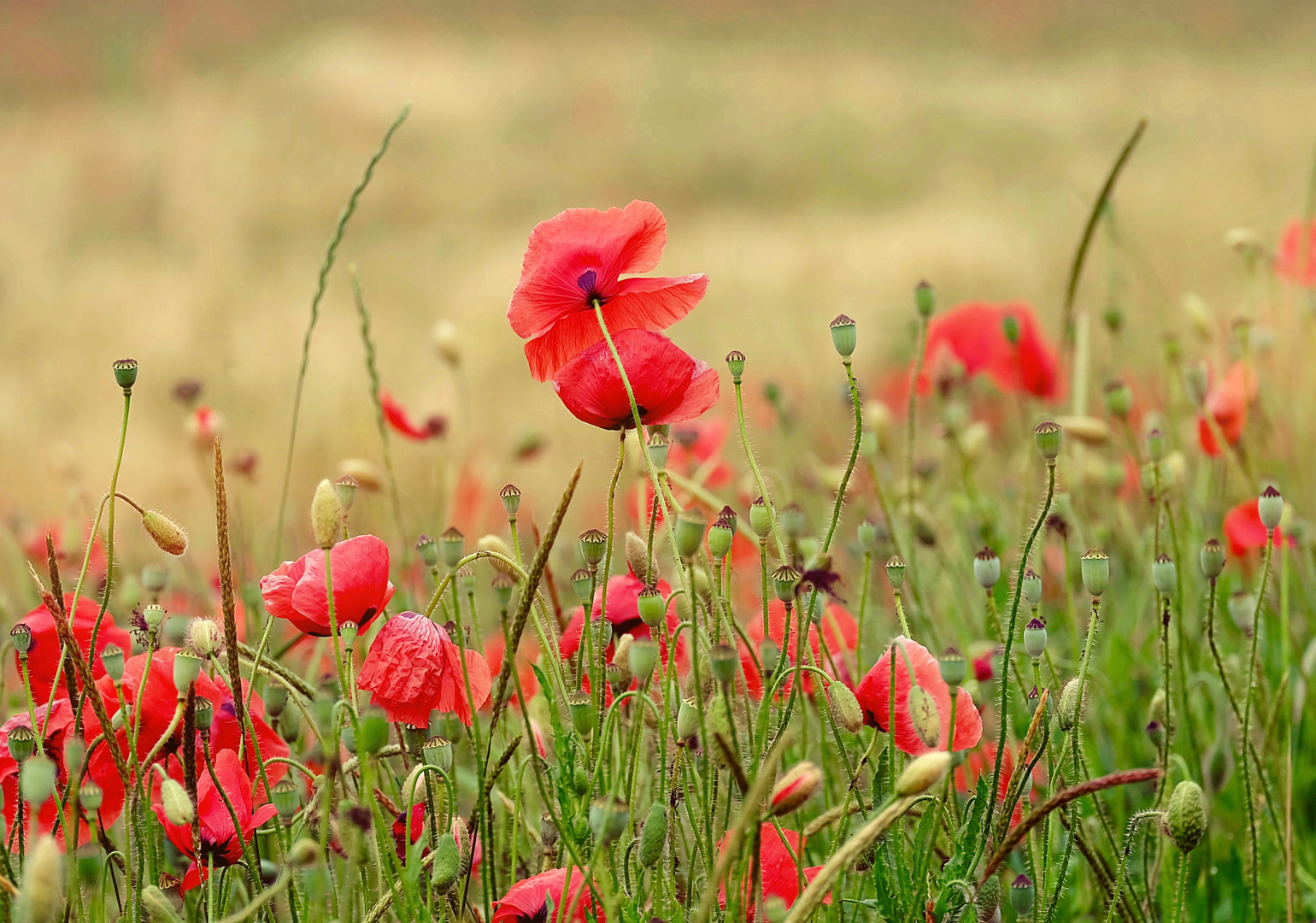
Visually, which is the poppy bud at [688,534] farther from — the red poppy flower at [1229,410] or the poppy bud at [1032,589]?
the red poppy flower at [1229,410]

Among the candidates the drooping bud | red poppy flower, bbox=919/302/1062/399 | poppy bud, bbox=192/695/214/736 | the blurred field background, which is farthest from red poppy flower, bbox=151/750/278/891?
the blurred field background

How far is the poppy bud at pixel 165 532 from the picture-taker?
498mm

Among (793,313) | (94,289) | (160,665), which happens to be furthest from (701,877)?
(94,289)

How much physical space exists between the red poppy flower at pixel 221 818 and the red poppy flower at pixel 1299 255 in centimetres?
102

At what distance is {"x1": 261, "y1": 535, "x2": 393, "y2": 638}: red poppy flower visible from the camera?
472 millimetres

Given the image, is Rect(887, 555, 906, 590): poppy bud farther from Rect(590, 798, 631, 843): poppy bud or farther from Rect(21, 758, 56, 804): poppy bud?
Rect(21, 758, 56, 804): poppy bud

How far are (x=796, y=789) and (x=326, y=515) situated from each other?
0.66ft

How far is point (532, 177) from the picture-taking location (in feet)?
8.77

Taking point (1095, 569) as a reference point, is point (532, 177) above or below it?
above

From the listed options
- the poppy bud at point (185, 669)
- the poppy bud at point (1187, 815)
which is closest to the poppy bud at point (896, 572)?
the poppy bud at point (1187, 815)

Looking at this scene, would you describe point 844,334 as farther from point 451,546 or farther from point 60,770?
point 60,770

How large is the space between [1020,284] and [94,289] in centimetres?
197

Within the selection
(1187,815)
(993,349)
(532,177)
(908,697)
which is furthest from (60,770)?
(532,177)

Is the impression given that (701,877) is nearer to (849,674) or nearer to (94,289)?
(849,674)
